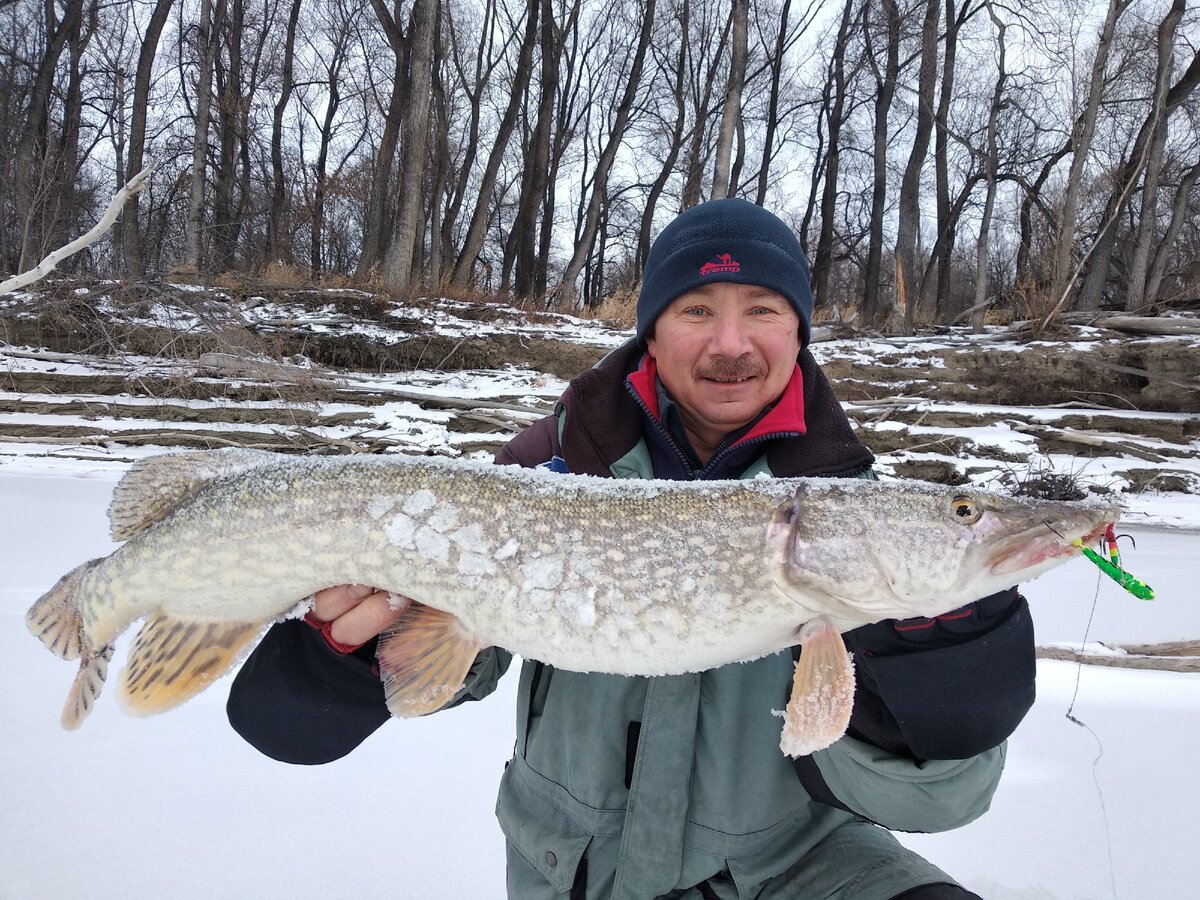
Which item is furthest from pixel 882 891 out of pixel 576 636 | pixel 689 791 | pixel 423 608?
pixel 423 608

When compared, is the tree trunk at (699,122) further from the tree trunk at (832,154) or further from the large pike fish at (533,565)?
the large pike fish at (533,565)

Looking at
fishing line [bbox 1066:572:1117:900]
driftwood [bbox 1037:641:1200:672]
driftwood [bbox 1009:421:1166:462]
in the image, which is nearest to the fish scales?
fishing line [bbox 1066:572:1117:900]

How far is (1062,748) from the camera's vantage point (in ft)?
6.68

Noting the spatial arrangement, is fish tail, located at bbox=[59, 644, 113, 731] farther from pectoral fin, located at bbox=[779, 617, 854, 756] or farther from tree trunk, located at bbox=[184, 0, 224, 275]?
tree trunk, located at bbox=[184, 0, 224, 275]

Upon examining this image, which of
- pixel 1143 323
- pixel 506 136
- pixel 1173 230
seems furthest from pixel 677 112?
pixel 1143 323

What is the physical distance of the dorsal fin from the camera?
53.6 inches

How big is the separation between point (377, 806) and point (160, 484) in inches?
38.4

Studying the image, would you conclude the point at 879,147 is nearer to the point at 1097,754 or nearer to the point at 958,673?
the point at 1097,754

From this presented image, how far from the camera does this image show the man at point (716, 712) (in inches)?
46.0

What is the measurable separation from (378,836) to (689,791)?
0.83m

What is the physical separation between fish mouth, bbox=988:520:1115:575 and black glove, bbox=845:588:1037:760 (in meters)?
0.10

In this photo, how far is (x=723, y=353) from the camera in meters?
1.57

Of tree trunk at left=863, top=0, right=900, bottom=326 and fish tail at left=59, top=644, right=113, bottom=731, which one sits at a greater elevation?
tree trunk at left=863, top=0, right=900, bottom=326

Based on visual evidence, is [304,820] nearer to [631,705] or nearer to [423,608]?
[423,608]
